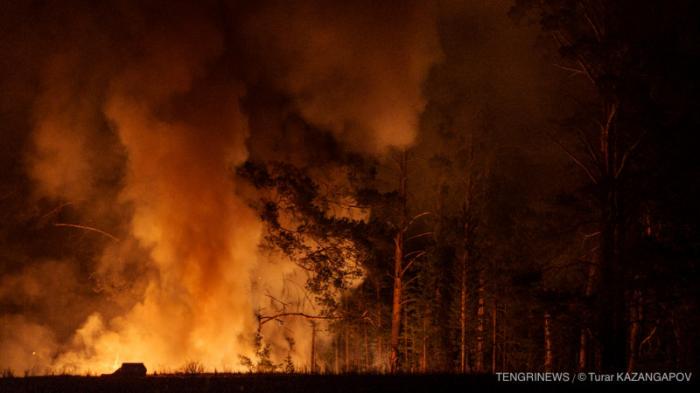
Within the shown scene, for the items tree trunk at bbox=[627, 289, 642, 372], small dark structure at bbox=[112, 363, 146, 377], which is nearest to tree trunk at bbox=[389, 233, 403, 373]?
tree trunk at bbox=[627, 289, 642, 372]

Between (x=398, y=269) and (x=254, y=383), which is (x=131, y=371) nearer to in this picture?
(x=254, y=383)

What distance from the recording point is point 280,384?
10492 millimetres

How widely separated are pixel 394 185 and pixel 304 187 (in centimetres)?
454

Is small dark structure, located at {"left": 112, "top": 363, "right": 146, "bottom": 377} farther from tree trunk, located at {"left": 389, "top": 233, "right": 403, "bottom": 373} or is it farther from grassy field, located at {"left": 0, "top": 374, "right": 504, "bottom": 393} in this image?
tree trunk, located at {"left": 389, "top": 233, "right": 403, "bottom": 373}

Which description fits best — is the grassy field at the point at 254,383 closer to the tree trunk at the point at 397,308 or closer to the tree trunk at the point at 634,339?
the tree trunk at the point at 634,339

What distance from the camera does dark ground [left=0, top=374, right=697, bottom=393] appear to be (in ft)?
33.0

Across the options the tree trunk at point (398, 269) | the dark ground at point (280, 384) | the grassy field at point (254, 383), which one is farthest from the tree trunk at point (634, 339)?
the grassy field at point (254, 383)

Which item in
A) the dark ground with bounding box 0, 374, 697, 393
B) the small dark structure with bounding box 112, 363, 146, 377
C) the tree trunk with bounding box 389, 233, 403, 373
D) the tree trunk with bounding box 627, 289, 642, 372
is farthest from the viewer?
the tree trunk with bounding box 389, 233, 403, 373

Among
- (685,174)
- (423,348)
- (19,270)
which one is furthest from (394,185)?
(423,348)

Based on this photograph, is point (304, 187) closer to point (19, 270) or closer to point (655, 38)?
point (655, 38)

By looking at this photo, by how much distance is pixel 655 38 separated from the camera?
54.0ft

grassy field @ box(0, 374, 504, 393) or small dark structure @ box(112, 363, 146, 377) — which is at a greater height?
small dark structure @ box(112, 363, 146, 377)

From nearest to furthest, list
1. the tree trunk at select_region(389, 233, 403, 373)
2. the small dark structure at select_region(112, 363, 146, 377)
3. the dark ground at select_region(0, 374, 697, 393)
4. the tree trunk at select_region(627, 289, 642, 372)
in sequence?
the dark ground at select_region(0, 374, 697, 393), the small dark structure at select_region(112, 363, 146, 377), the tree trunk at select_region(627, 289, 642, 372), the tree trunk at select_region(389, 233, 403, 373)

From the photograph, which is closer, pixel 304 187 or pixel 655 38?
pixel 655 38
